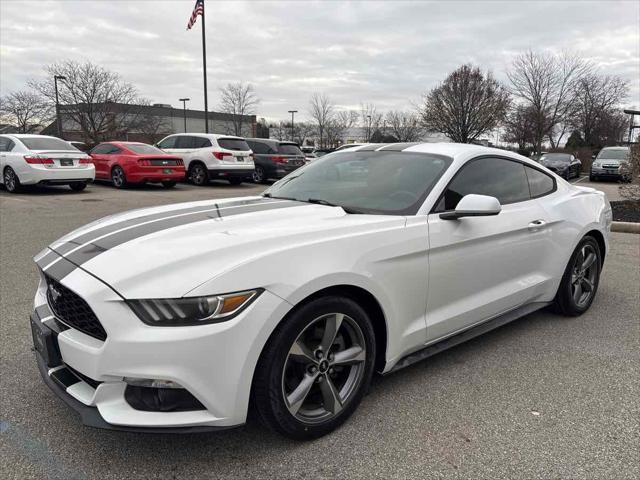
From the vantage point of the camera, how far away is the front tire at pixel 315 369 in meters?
2.16

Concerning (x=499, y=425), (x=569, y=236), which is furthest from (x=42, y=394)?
(x=569, y=236)

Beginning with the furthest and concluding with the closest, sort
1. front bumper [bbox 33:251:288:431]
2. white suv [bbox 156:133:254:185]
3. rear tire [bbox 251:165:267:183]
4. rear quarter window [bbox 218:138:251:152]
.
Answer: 1. rear tire [bbox 251:165:267:183]
2. rear quarter window [bbox 218:138:251:152]
3. white suv [bbox 156:133:254:185]
4. front bumper [bbox 33:251:288:431]

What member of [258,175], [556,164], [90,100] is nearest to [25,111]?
[90,100]

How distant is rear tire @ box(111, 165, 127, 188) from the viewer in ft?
46.7

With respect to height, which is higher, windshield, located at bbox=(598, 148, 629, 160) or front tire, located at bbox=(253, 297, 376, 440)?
windshield, located at bbox=(598, 148, 629, 160)

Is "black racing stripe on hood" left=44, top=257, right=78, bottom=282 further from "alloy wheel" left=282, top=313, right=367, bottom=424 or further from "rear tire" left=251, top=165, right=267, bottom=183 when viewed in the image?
"rear tire" left=251, top=165, right=267, bottom=183

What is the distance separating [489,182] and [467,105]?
3814 cm

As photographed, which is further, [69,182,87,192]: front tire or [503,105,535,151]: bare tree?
[503,105,535,151]: bare tree

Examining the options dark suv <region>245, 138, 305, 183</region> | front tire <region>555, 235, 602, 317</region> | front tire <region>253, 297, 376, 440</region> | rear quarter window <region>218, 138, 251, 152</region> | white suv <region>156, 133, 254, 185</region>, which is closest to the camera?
front tire <region>253, 297, 376, 440</region>

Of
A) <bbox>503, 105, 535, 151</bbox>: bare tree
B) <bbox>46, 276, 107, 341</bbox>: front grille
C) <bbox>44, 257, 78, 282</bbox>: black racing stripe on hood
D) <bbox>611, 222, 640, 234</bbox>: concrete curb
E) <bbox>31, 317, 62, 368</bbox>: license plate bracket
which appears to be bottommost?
<bbox>611, 222, 640, 234</bbox>: concrete curb

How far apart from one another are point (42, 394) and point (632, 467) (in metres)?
3.13

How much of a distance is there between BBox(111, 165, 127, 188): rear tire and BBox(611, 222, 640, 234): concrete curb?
12.5 meters

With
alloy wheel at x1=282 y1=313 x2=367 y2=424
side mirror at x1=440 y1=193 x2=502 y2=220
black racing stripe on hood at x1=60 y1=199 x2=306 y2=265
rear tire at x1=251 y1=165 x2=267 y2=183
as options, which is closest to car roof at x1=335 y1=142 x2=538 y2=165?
side mirror at x1=440 y1=193 x2=502 y2=220

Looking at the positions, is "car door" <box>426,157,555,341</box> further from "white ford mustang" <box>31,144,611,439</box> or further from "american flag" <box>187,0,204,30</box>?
"american flag" <box>187,0,204,30</box>
